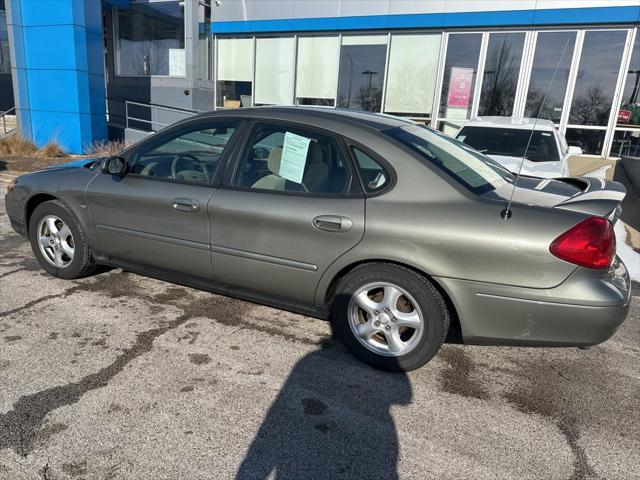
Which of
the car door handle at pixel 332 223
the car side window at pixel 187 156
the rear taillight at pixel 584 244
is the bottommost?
the car door handle at pixel 332 223

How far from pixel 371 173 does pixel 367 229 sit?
1.23 ft

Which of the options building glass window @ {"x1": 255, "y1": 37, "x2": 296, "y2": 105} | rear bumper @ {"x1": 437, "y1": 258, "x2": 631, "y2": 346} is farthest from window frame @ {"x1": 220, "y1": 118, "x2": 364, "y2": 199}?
building glass window @ {"x1": 255, "y1": 37, "x2": 296, "y2": 105}

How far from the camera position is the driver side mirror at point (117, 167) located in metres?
3.89

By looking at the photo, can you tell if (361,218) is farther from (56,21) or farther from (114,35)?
(114,35)

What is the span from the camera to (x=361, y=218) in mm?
3008

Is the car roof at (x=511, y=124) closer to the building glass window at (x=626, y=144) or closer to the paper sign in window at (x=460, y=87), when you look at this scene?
the paper sign in window at (x=460, y=87)

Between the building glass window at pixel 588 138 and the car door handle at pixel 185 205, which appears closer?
the car door handle at pixel 185 205

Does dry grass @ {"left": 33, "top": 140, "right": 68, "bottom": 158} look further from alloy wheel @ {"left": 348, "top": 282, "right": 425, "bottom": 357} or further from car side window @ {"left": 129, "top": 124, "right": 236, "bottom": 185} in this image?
alloy wheel @ {"left": 348, "top": 282, "right": 425, "bottom": 357}

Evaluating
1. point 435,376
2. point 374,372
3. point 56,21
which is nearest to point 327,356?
point 374,372

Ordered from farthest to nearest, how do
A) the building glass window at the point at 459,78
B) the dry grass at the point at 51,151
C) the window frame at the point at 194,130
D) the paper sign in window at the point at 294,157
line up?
the building glass window at the point at 459,78, the dry grass at the point at 51,151, the window frame at the point at 194,130, the paper sign in window at the point at 294,157

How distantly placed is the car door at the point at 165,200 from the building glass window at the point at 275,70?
11.2 meters

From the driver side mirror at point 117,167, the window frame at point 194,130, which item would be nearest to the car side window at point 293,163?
the window frame at point 194,130

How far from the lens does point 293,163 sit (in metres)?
3.32

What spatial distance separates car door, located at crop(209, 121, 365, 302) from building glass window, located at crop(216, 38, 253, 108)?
40.5ft
